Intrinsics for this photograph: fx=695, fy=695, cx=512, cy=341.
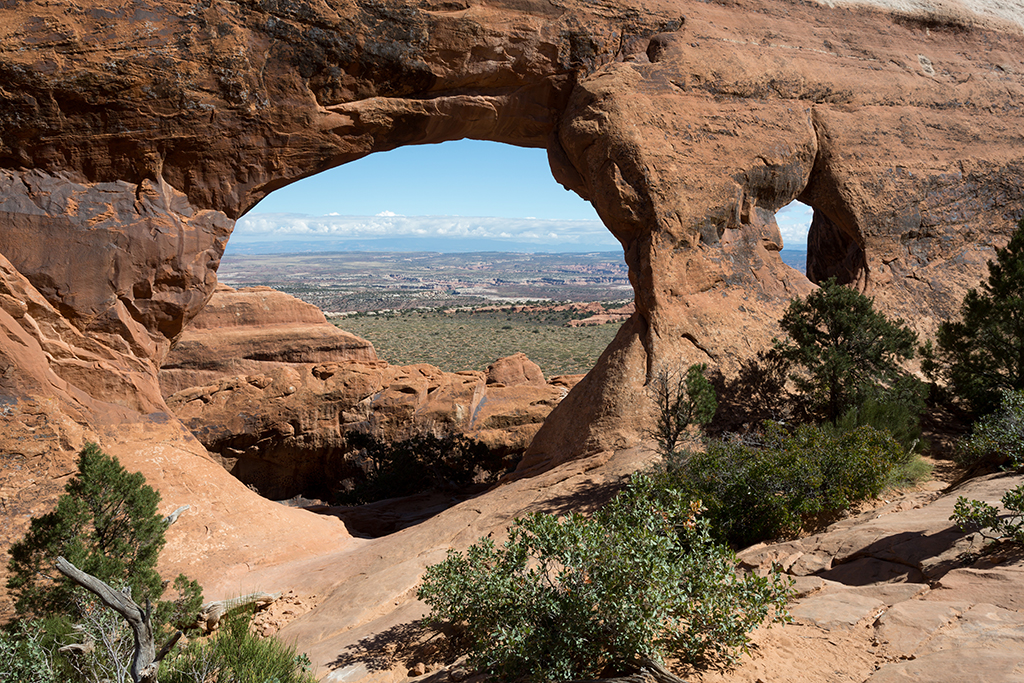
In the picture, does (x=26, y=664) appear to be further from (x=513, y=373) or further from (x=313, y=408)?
(x=513, y=373)

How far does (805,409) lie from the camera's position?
1292 cm

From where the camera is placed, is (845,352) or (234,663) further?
(845,352)

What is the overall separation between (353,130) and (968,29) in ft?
50.6

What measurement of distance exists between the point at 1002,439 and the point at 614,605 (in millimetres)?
6375

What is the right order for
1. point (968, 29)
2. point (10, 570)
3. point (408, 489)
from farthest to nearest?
1. point (408, 489)
2. point (968, 29)
3. point (10, 570)

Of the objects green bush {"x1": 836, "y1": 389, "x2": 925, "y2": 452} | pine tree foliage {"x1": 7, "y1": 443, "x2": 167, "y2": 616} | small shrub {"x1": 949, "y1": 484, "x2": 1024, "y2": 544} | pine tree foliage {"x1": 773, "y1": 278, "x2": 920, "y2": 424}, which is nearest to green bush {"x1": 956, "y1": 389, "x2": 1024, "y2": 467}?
green bush {"x1": 836, "y1": 389, "x2": 925, "y2": 452}

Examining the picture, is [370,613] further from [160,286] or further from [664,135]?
[664,135]

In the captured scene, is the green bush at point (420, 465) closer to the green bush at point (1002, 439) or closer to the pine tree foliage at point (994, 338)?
the pine tree foliage at point (994, 338)

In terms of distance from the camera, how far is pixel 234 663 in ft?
20.8

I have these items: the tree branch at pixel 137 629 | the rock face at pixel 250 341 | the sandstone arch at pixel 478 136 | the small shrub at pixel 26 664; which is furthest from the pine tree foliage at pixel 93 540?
the rock face at pixel 250 341

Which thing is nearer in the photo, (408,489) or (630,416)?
(630,416)

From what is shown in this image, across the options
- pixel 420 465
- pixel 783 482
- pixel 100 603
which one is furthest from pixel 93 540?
pixel 420 465

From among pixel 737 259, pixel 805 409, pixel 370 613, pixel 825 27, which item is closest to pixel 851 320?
pixel 805 409

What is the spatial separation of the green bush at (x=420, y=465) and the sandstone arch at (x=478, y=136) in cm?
631
